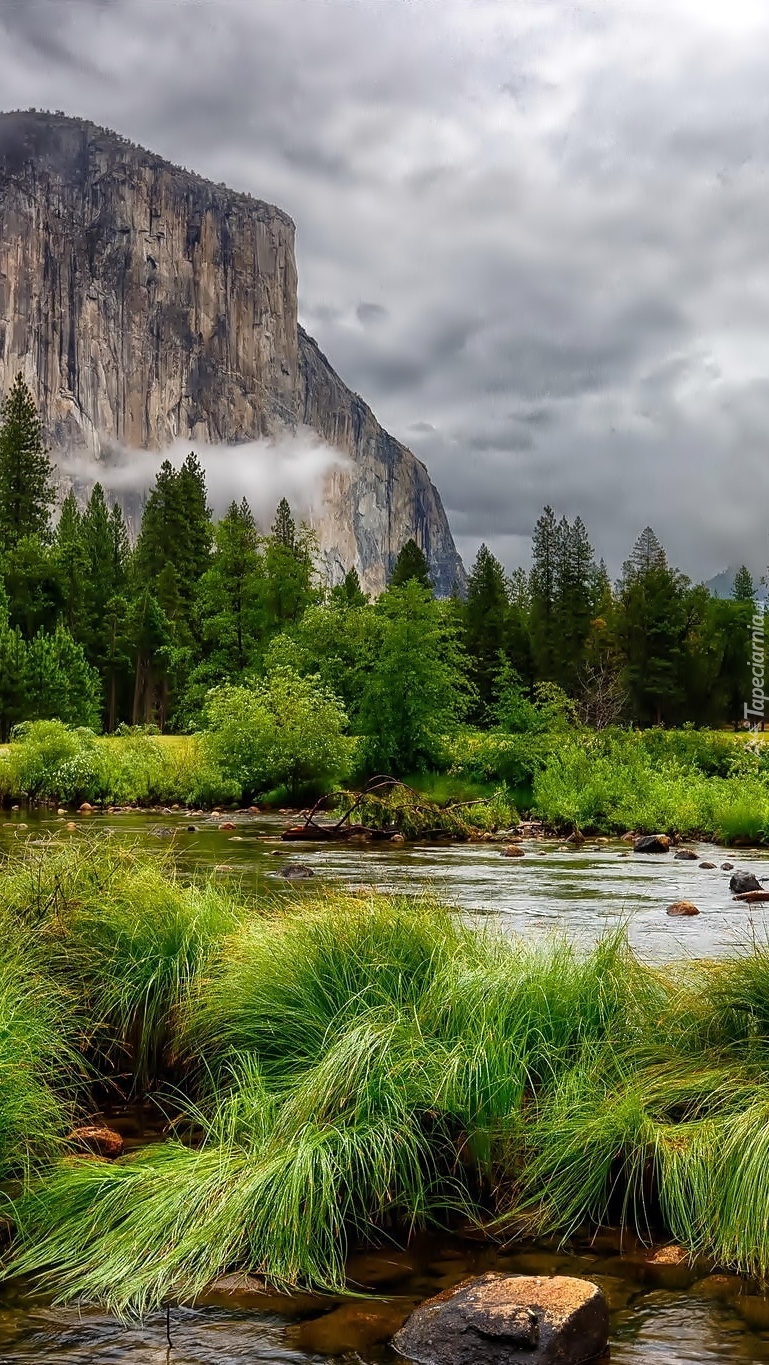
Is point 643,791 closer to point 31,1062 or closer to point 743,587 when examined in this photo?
point 31,1062

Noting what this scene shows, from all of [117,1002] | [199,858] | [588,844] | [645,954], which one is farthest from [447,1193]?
[588,844]

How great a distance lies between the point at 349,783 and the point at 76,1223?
27823 mm

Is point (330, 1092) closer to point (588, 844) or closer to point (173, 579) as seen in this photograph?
point (588, 844)

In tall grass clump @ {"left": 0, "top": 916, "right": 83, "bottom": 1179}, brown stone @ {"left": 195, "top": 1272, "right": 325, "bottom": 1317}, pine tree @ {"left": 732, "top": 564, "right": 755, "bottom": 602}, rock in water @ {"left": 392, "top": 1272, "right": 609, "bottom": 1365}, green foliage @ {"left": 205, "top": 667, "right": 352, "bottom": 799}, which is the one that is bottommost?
brown stone @ {"left": 195, "top": 1272, "right": 325, "bottom": 1317}

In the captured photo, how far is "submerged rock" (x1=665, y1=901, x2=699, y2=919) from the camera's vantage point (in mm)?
12578

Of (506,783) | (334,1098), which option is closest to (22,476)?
(506,783)

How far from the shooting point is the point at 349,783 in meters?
32.3

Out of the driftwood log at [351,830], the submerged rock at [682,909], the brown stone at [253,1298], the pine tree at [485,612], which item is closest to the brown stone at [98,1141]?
the brown stone at [253,1298]

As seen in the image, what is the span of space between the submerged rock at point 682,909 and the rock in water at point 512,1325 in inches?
356

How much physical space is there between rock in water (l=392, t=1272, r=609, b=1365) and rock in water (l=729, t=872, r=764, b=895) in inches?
450

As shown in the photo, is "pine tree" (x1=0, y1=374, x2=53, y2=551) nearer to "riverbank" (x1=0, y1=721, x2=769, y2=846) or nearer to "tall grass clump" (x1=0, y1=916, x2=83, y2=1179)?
"riverbank" (x1=0, y1=721, x2=769, y2=846)

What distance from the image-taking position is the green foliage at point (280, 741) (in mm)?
30750

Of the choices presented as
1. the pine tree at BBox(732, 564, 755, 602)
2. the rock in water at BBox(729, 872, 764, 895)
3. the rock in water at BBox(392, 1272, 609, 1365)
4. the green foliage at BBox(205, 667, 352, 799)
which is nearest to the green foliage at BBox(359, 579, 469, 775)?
the green foliage at BBox(205, 667, 352, 799)

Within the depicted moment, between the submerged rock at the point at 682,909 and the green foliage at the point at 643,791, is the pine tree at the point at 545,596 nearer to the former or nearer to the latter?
the green foliage at the point at 643,791
